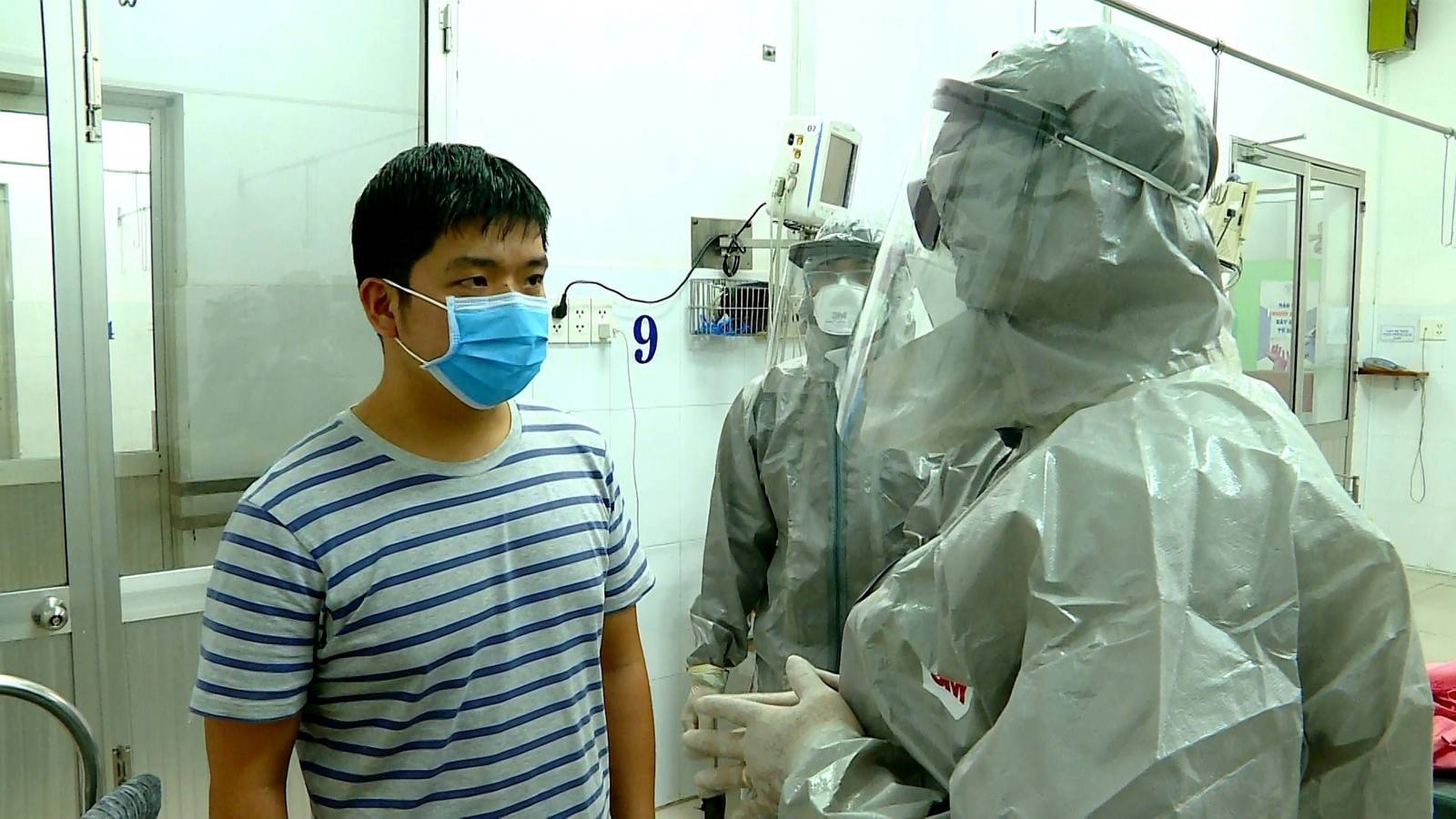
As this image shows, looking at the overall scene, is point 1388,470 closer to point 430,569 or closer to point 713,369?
point 713,369

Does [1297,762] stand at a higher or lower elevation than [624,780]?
higher

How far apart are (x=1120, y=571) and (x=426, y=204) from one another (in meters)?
0.84

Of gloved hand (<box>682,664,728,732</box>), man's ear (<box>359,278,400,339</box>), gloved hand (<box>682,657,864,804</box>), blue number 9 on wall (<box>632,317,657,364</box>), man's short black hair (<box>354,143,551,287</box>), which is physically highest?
man's short black hair (<box>354,143,551,287</box>)

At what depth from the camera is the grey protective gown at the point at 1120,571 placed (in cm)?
82

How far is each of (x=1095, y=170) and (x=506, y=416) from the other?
752 mm

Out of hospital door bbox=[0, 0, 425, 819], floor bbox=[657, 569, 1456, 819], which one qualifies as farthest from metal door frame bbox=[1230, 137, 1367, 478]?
hospital door bbox=[0, 0, 425, 819]

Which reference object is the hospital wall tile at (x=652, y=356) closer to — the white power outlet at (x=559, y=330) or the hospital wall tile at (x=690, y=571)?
the white power outlet at (x=559, y=330)

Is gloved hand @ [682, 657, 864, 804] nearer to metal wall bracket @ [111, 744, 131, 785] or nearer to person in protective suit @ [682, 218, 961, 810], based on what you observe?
person in protective suit @ [682, 218, 961, 810]

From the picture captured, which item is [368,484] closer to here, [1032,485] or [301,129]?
[1032,485]

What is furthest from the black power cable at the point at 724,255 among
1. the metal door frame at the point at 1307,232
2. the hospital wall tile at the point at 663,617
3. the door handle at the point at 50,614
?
the metal door frame at the point at 1307,232

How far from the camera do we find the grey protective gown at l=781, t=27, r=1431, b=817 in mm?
823

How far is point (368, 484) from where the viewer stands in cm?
114

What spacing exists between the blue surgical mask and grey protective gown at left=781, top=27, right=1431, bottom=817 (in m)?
0.47

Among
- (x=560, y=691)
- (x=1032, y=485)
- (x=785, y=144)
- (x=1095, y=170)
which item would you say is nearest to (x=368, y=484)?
(x=560, y=691)
